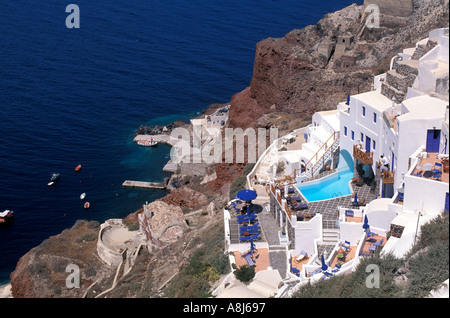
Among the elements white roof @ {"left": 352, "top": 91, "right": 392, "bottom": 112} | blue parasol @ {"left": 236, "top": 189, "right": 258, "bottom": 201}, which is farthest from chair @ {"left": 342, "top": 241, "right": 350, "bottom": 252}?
white roof @ {"left": 352, "top": 91, "right": 392, "bottom": 112}

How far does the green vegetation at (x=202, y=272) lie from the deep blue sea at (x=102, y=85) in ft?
90.0

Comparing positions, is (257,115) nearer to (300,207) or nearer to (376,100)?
(376,100)

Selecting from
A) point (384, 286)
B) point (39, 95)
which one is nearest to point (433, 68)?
point (384, 286)

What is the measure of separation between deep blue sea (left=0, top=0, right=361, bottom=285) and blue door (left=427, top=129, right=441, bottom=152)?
4127cm

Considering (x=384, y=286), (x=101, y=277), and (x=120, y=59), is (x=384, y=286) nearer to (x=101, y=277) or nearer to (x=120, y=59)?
(x=101, y=277)

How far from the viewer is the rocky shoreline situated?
46281 mm

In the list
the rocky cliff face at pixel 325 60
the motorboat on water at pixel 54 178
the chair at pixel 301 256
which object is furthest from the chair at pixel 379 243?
the motorboat on water at pixel 54 178

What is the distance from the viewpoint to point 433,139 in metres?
32.0

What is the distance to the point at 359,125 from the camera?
38.5 m

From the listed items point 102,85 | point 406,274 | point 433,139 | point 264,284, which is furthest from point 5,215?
point 406,274

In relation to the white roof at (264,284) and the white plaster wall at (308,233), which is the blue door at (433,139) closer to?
the white plaster wall at (308,233)

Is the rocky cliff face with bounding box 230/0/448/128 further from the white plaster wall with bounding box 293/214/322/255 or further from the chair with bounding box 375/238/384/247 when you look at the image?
the chair with bounding box 375/238/384/247
